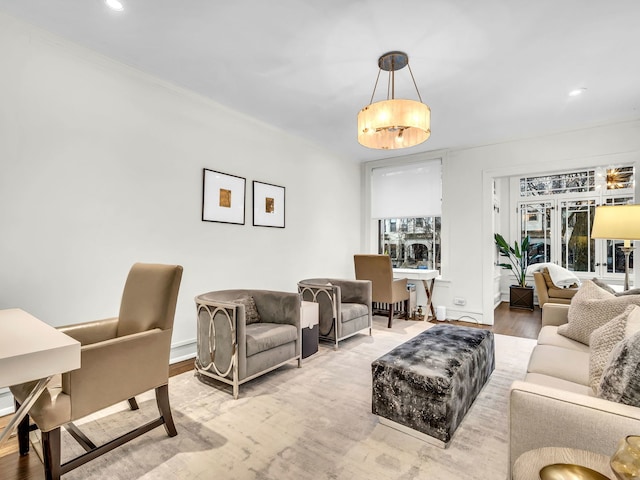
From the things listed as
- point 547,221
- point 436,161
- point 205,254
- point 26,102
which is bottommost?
point 205,254

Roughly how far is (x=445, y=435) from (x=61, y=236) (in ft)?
9.69

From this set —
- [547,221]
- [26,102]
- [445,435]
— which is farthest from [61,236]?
[547,221]

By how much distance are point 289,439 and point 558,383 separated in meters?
1.51

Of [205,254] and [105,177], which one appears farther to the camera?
[205,254]

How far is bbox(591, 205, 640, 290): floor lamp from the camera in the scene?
3.10 metres

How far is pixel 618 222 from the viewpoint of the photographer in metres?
3.18

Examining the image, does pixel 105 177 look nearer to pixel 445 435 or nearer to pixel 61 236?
pixel 61 236

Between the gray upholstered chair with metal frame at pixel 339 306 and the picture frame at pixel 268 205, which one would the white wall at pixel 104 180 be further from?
the gray upholstered chair with metal frame at pixel 339 306

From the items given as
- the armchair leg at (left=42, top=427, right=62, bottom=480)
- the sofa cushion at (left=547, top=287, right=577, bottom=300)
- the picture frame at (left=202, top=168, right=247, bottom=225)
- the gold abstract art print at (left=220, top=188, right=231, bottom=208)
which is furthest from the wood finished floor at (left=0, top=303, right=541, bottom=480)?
the gold abstract art print at (left=220, top=188, right=231, bottom=208)

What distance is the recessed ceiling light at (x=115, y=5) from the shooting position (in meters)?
2.09

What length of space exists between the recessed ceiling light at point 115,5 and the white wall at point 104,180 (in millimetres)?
662

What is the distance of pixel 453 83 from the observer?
3092 mm

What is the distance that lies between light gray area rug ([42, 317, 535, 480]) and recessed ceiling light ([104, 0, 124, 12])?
2708 mm

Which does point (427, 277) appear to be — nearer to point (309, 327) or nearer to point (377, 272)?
point (377, 272)
